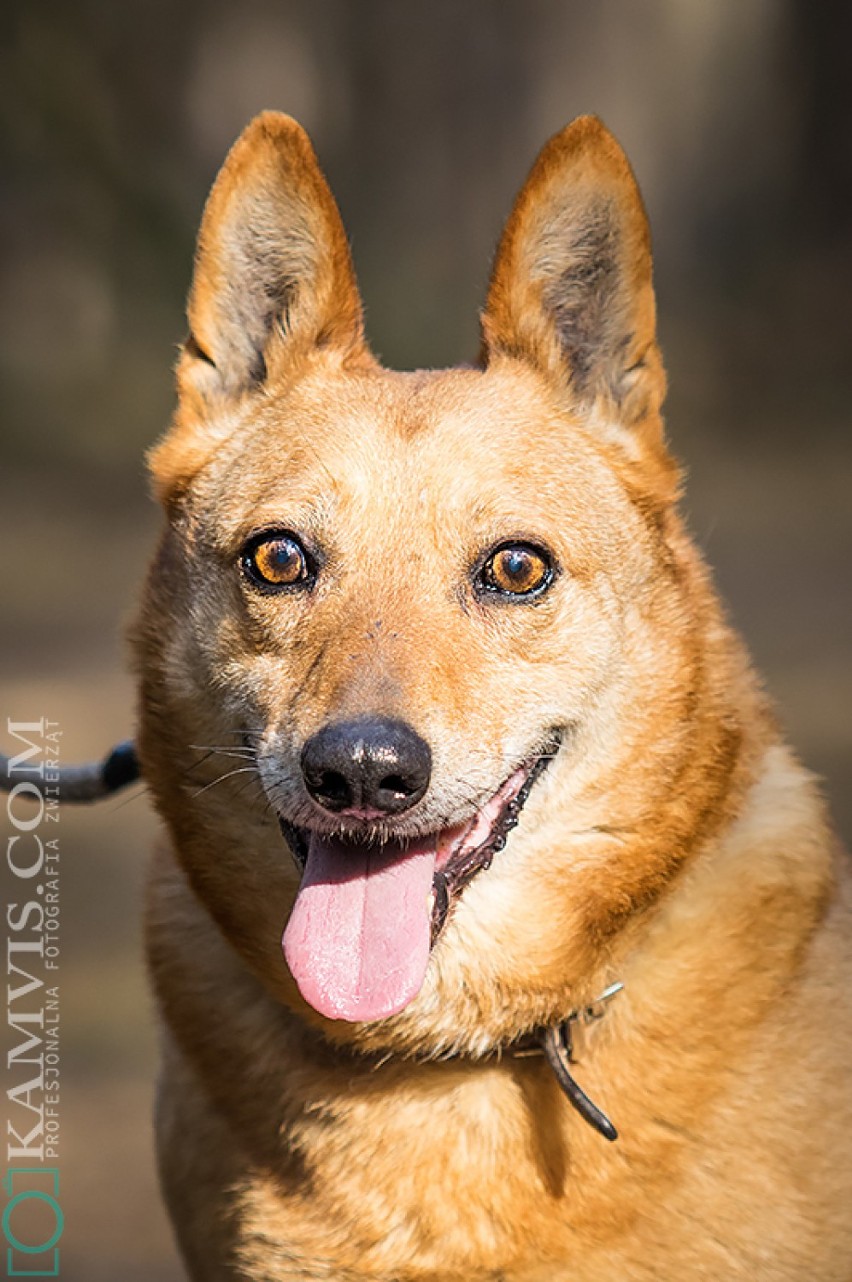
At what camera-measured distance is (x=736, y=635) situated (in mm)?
3219

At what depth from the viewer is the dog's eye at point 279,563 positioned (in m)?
2.99

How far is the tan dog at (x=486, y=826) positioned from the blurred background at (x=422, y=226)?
5236 mm

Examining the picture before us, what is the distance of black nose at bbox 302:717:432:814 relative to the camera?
8.40 ft

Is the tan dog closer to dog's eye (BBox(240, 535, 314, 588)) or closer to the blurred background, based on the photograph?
dog's eye (BBox(240, 535, 314, 588))

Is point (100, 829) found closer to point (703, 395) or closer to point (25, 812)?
point (25, 812)

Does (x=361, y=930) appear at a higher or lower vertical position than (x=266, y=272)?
lower

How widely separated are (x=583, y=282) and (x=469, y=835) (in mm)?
1127

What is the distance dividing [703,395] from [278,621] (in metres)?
12.3

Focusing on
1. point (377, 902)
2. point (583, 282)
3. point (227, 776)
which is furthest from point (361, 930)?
point (583, 282)

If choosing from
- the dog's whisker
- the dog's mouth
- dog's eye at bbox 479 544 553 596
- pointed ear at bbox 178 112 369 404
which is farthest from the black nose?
pointed ear at bbox 178 112 369 404

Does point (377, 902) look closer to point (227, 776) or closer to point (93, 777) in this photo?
point (227, 776)

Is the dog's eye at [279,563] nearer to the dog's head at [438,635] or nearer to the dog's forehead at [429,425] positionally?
the dog's head at [438,635]

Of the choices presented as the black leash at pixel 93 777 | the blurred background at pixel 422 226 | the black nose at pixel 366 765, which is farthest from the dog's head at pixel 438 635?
the blurred background at pixel 422 226

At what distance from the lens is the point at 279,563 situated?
9.84 feet
